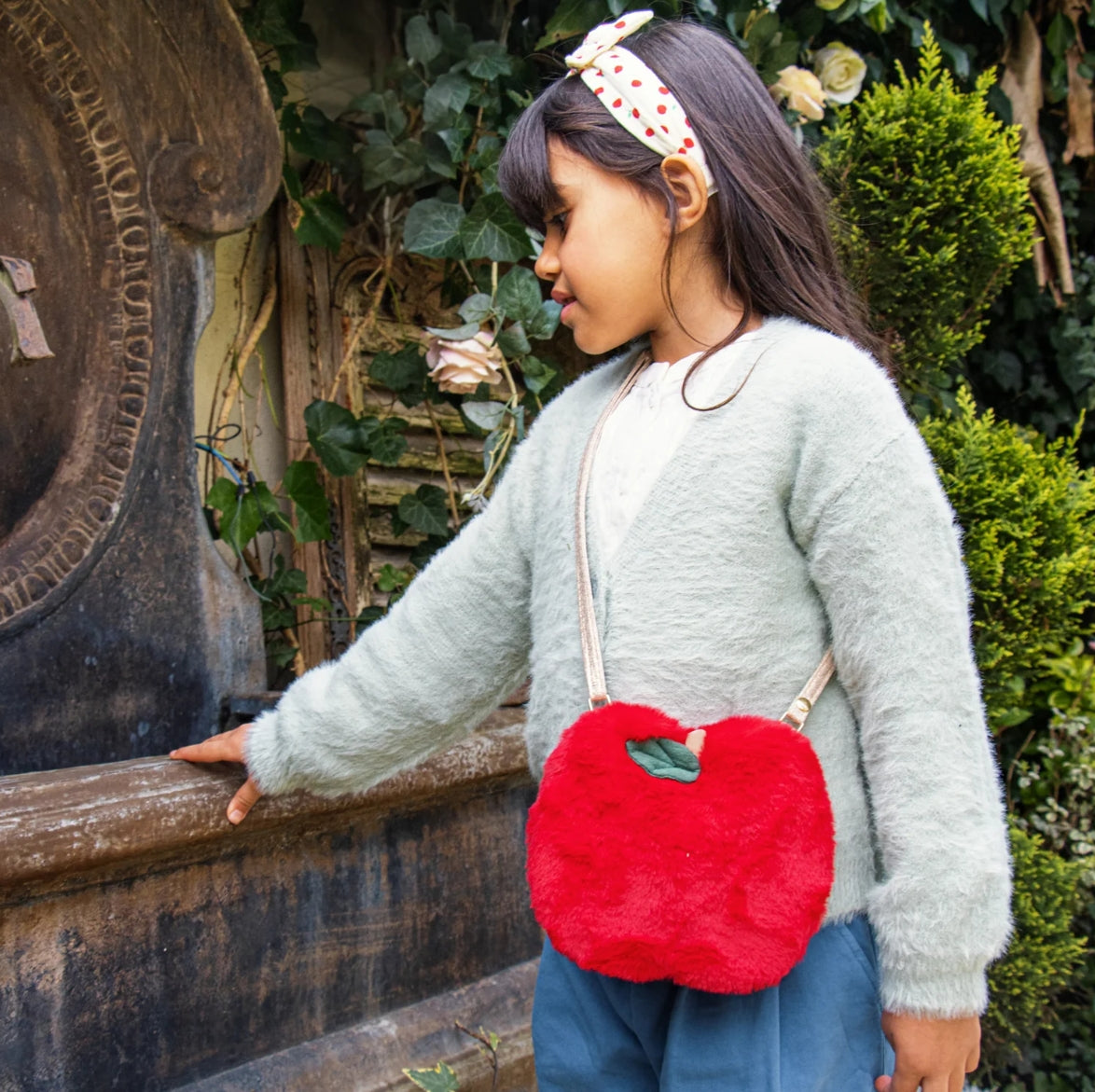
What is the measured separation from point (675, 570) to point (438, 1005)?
1119 millimetres

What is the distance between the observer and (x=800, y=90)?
269 centimetres

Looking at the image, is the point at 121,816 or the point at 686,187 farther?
the point at 121,816

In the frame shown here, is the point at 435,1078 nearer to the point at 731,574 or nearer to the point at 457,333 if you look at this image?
the point at 731,574

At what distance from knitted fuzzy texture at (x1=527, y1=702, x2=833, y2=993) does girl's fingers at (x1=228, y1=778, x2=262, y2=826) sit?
1.92ft

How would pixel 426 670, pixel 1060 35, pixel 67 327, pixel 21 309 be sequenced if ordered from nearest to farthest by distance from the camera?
pixel 426 670
pixel 21 309
pixel 67 327
pixel 1060 35

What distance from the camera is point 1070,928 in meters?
2.87

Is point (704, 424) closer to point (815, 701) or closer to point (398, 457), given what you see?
point (815, 701)

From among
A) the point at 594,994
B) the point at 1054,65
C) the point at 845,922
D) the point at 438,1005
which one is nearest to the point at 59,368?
the point at 438,1005

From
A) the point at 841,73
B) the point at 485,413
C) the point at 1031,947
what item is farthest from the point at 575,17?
the point at 1031,947

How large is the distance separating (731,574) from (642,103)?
52 cm

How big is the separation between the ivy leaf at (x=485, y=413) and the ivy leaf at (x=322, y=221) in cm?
57

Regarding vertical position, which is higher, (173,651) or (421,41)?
(421,41)

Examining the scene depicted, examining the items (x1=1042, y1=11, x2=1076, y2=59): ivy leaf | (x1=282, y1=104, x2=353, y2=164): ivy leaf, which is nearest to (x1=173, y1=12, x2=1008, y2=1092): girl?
(x1=282, y1=104, x2=353, y2=164): ivy leaf

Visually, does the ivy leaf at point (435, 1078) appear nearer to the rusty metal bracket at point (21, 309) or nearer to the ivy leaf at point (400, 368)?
the rusty metal bracket at point (21, 309)
